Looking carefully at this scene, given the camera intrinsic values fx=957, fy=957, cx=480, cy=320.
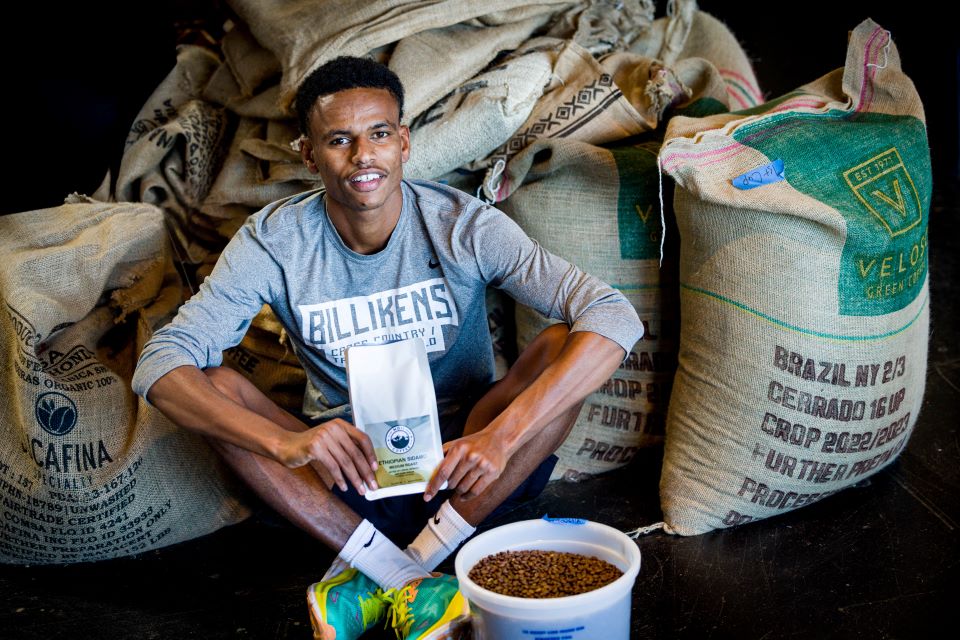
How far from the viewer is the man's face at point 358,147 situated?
161 centimetres

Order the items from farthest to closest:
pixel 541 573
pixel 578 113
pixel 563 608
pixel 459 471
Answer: pixel 578 113 < pixel 459 471 < pixel 541 573 < pixel 563 608

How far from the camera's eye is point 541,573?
1.32 metres

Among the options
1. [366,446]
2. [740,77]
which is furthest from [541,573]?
[740,77]

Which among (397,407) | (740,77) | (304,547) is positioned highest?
(740,77)

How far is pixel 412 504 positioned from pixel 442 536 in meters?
0.16

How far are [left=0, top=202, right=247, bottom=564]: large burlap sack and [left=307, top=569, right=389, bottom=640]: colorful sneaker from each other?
1.58 ft

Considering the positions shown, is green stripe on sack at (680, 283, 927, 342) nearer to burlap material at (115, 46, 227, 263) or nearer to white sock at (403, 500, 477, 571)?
white sock at (403, 500, 477, 571)

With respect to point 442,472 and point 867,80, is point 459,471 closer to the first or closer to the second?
point 442,472

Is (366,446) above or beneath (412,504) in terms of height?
above

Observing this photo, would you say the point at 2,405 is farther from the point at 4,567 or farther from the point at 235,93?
the point at 235,93

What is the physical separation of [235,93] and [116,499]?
1.08 meters

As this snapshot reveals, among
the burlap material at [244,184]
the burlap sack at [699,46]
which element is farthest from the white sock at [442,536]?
the burlap sack at [699,46]

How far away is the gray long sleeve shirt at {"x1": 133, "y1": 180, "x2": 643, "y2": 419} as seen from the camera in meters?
1.64

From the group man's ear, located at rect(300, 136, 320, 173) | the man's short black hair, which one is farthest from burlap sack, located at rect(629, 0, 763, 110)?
man's ear, located at rect(300, 136, 320, 173)
